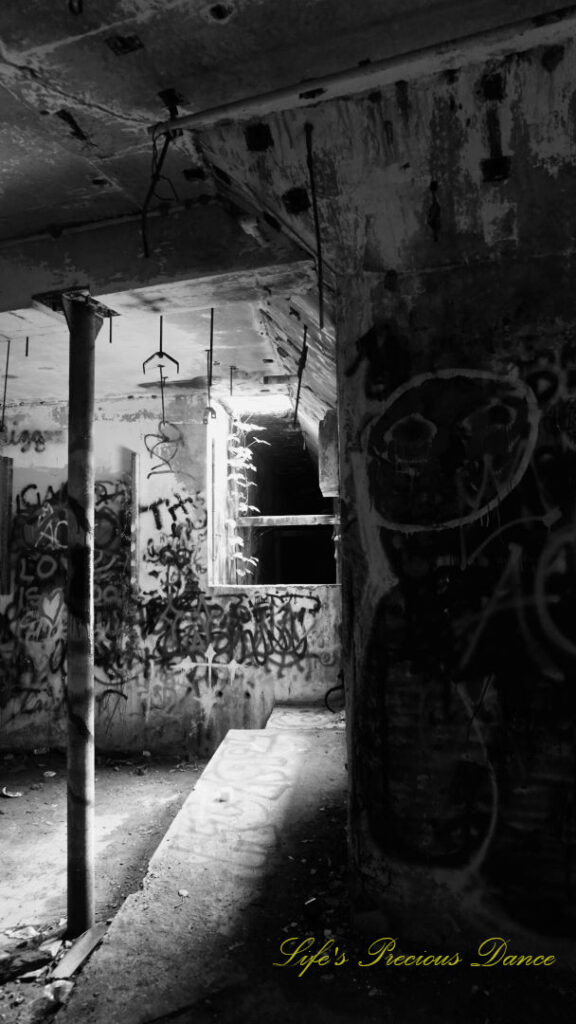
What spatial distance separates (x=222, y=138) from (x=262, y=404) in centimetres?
507

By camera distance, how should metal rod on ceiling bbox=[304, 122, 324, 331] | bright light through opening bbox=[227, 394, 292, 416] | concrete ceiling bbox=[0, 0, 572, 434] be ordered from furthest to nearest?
bright light through opening bbox=[227, 394, 292, 416] → metal rod on ceiling bbox=[304, 122, 324, 331] → concrete ceiling bbox=[0, 0, 572, 434]

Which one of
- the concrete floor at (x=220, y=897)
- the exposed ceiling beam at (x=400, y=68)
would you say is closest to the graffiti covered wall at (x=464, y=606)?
the concrete floor at (x=220, y=897)

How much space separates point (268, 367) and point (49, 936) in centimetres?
501

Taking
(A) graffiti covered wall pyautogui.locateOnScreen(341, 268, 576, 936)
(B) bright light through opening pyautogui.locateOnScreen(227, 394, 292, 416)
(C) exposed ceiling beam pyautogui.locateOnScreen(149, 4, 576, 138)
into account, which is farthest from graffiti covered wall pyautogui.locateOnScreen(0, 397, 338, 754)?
(C) exposed ceiling beam pyautogui.locateOnScreen(149, 4, 576, 138)

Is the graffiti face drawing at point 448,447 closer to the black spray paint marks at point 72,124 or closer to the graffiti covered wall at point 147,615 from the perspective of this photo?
the black spray paint marks at point 72,124

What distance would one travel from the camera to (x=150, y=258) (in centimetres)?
344

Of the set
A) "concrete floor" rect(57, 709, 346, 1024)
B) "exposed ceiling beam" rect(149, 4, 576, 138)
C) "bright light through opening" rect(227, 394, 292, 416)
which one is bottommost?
"concrete floor" rect(57, 709, 346, 1024)

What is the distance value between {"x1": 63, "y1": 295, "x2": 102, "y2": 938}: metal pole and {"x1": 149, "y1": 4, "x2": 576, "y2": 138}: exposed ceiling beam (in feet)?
4.78

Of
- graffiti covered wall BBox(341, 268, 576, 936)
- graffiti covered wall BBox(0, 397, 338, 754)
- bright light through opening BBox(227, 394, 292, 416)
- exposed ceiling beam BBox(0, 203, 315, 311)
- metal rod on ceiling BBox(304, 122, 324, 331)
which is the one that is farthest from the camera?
bright light through opening BBox(227, 394, 292, 416)

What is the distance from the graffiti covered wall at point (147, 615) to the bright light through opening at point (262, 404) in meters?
0.56

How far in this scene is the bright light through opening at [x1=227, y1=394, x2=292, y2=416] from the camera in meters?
7.30

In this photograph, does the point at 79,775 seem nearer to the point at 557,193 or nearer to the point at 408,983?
the point at 408,983

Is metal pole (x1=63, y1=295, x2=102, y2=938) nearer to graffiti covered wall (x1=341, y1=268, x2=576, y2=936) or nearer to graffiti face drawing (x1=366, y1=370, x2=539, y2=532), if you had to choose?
graffiti covered wall (x1=341, y1=268, x2=576, y2=936)

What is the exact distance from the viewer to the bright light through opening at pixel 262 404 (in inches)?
287
